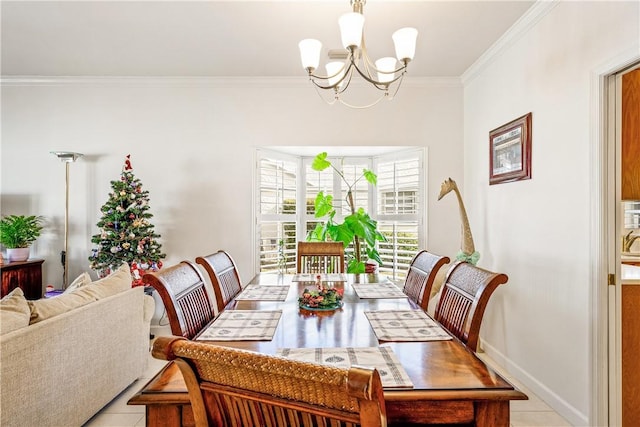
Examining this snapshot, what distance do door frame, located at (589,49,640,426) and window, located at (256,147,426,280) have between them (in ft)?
6.31

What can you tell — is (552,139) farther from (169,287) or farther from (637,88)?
(169,287)

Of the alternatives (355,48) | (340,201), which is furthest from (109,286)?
(340,201)

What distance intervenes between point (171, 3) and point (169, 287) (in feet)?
6.49

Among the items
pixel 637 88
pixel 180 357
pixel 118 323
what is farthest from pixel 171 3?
pixel 637 88

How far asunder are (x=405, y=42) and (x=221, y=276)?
162 cm

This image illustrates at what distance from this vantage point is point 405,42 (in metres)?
1.83

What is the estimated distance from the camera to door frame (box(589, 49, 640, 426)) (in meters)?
1.98

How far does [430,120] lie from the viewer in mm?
Result: 3818

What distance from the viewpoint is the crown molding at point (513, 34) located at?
2.44m

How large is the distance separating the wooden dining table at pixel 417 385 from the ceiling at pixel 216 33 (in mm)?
2119

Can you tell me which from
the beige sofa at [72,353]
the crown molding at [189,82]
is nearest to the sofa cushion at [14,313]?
the beige sofa at [72,353]

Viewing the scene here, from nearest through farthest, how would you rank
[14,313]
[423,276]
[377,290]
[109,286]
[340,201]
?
[14,313], [423,276], [377,290], [109,286], [340,201]

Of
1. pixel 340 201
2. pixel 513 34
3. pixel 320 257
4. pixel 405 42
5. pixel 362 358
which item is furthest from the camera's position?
pixel 340 201

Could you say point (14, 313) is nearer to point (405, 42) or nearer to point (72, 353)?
point (72, 353)
